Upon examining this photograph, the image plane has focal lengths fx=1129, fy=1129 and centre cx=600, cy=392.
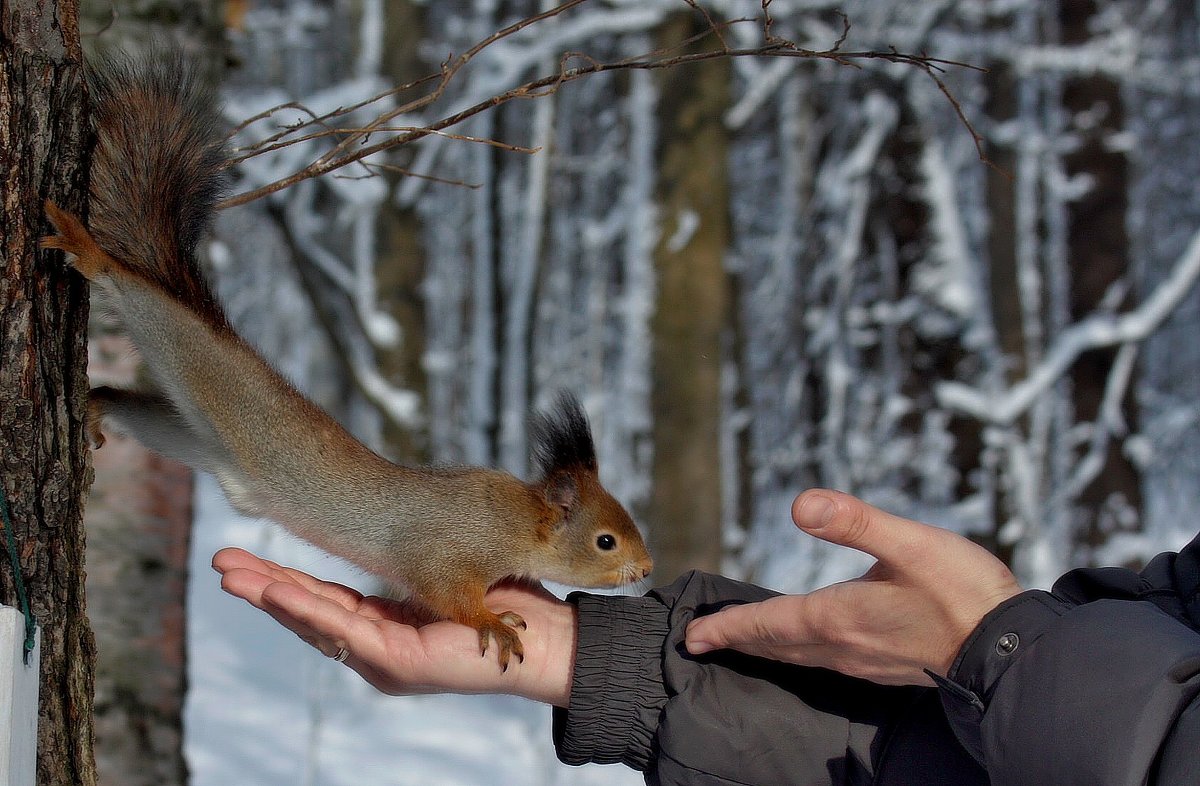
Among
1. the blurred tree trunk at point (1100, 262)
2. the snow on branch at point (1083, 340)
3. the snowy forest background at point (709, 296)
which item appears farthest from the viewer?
the blurred tree trunk at point (1100, 262)

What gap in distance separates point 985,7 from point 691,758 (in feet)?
23.0

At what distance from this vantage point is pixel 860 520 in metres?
1.31

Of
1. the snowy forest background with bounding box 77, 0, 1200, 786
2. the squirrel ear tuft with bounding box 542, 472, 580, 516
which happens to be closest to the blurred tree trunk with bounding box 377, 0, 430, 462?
the snowy forest background with bounding box 77, 0, 1200, 786

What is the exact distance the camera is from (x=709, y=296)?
527 cm

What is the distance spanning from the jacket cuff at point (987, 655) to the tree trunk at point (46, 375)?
38.8 inches

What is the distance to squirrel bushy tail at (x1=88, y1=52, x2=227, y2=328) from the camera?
1514 mm

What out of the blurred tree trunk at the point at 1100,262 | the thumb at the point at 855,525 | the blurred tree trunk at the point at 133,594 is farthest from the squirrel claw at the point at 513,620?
the blurred tree trunk at the point at 1100,262

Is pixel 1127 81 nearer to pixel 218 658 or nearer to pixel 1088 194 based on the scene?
pixel 1088 194

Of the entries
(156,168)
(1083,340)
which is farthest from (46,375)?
(1083,340)

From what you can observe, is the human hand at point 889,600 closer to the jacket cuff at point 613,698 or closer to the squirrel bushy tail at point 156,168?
the jacket cuff at point 613,698

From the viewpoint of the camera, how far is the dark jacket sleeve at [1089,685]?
3.52 ft

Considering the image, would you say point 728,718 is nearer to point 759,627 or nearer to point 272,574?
point 759,627

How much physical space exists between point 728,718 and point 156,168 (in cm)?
109

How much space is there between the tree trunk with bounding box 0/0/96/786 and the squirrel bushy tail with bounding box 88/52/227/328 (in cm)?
15
